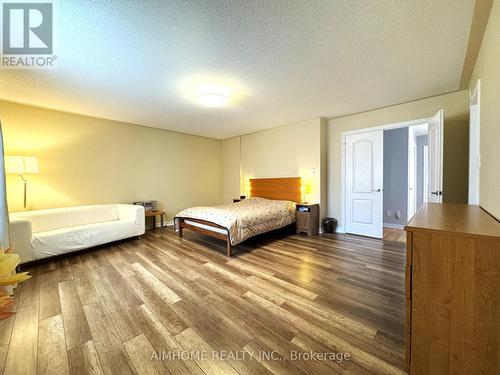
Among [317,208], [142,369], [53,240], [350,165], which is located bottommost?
[142,369]

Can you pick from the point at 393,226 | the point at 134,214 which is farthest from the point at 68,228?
the point at 393,226

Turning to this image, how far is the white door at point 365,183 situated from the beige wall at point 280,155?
544 mm

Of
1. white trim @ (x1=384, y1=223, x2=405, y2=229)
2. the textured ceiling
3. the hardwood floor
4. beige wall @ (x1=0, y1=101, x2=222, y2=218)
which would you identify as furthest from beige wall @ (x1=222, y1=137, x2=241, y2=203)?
white trim @ (x1=384, y1=223, x2=405, y2=229)

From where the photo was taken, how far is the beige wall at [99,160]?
10.9 feet

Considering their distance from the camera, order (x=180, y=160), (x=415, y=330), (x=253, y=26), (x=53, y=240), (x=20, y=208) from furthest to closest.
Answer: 1. (x=180, y=160)
2. (x=20, y=208)
3. (x=53, y=240)
4. (x=253, y=26)
5. (x=415, y=330)

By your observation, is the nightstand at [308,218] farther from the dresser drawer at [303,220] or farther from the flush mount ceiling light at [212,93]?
the flush mount ceiling light at [212,93]

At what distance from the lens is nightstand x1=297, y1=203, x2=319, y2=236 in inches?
162

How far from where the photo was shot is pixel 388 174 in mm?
4922

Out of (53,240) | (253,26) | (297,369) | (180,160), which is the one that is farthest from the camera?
(180,160)

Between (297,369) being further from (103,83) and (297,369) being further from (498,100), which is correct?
(103,83)

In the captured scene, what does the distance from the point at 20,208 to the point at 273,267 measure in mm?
4209

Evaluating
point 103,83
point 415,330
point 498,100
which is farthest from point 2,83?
point 498,100

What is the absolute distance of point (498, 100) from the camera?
1.34 meters

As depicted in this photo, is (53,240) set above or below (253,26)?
below
